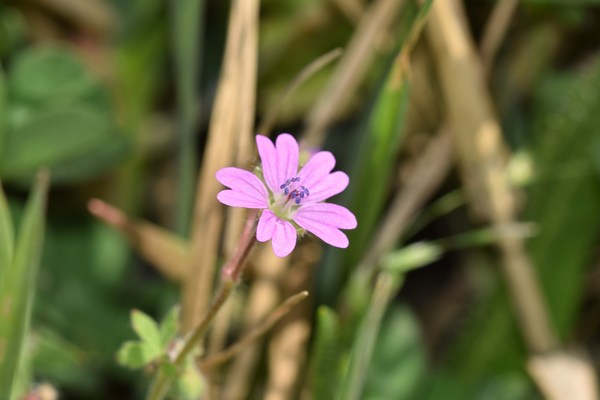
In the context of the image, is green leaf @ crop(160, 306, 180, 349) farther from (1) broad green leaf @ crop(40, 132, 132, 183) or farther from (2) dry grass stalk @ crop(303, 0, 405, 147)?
(1) broad green leaf @ crop(40, 132, 132, 183)

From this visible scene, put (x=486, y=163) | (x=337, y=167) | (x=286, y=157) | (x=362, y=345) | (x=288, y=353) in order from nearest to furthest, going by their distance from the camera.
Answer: (x=286, y=157) → (x=362, y=345) → (x=288, y=353) → (x=486, y=163) → (x=337, y=167)

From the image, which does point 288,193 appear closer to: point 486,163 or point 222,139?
point 222,139

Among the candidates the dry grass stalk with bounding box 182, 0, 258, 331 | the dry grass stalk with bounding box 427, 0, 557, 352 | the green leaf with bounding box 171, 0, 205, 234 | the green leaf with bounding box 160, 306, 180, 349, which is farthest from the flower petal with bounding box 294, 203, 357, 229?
the dry grass stalk with bounding box 427, 0, 557, 352

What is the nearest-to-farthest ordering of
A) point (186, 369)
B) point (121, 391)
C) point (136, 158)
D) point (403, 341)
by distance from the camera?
Answer: 1. point (186, 369)
2. point (403, 341)
3. point (121, 391)
4. point (136, 158)

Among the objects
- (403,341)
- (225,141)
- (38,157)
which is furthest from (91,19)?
(403,341)

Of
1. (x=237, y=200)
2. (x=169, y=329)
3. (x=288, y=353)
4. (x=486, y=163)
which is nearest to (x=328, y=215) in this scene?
(x=237, y=200)

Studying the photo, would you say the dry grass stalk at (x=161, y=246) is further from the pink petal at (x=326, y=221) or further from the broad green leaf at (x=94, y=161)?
the pink petal at (x=326, y=221)

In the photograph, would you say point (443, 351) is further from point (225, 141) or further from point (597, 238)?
point (225, 141)
